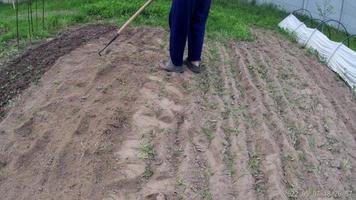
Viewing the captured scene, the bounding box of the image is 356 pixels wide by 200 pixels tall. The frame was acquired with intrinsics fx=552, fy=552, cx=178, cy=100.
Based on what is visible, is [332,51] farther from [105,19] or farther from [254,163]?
[254,163]

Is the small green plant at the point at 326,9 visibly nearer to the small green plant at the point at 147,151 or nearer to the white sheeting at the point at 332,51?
the white sheeting at the point at 332,51

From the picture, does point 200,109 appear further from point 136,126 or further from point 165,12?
point 165,12

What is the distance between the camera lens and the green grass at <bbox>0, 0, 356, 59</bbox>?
701 centimetres

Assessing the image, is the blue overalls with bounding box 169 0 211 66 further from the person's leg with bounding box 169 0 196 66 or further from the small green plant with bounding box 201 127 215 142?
the small green plant with bounding box 201 127 215 142

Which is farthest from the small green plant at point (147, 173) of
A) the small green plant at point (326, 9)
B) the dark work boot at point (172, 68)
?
the small green plant at point (326, 9)

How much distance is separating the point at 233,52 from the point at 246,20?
7.59ft

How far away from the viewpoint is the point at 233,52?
6672 mm

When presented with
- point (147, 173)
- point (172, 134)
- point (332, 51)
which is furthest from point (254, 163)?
point (332, 51)

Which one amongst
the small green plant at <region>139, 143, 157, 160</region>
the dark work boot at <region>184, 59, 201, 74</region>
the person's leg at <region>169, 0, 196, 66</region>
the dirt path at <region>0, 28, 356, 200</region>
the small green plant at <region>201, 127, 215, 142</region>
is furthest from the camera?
the dark work boot at <region>184, 59, 201, 74</region>

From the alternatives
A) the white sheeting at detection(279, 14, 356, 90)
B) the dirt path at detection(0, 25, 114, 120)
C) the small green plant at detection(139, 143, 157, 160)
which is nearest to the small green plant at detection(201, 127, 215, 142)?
the small green plant at detection(139, 143, 157, 160)

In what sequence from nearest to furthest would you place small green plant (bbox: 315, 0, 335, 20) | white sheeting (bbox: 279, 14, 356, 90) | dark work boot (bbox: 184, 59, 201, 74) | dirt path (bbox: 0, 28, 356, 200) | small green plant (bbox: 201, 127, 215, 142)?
dirt path (bbox: 0, 28, 356, 200), small green plant (bbox: 201, 127, 215, 142), dark work boot (bbox: 184, 59, 201, 74), white sheeting (bbox: 279, 14, 356, 90), small green plant (bbox: 315, 0, 335, 20)

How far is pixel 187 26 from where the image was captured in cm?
535

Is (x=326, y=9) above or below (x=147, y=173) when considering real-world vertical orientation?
above

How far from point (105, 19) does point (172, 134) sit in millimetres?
3796
